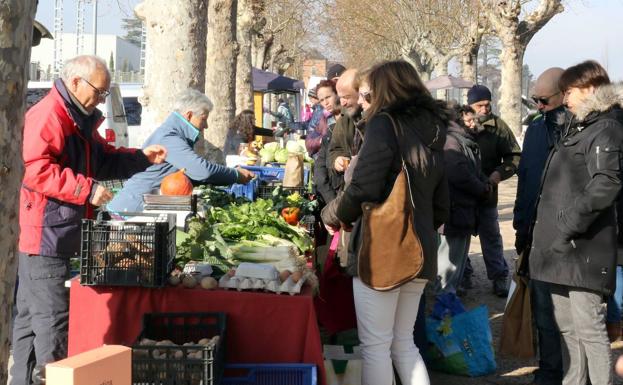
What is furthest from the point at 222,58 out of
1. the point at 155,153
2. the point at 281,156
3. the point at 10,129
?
the point at 10,129

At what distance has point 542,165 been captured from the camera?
6102 millimetres

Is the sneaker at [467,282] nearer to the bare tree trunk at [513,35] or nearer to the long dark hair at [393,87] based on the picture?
the long dark hair at [393,87]

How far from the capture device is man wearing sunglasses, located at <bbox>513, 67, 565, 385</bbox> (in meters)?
5.52

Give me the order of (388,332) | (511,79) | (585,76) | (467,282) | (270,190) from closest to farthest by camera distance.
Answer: (388,332), (585,76), (270,190), (467,282), (511,79)

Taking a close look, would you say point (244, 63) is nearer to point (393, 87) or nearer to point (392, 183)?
point (393, 87)

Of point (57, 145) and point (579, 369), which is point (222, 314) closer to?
point (57, 145)

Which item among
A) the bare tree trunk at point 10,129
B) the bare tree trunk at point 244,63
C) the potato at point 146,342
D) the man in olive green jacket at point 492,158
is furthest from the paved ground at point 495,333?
the bare tree trunk at point 244,63

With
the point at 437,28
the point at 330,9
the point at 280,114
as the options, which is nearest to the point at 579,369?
the point at 280,114

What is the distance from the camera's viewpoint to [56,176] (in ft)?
14.9

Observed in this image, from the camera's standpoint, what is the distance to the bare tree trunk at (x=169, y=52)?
9.05m

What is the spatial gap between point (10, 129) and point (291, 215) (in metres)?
4.09

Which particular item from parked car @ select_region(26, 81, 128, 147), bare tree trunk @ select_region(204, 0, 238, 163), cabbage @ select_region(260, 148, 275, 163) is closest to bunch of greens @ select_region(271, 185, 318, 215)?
cabbage @ select_region(260, 148, 275, 163)

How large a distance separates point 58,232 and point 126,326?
63 cm

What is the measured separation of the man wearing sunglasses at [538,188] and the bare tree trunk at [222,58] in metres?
7.93
